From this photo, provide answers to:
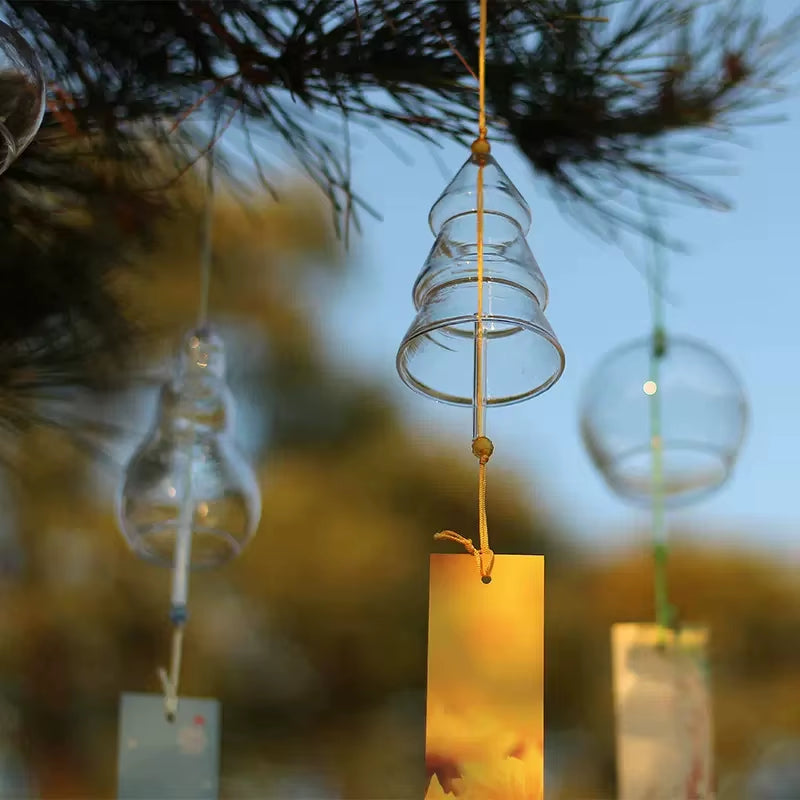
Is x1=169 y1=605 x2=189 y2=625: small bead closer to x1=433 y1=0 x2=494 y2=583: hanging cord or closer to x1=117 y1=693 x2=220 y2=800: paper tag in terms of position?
x1=117 y1=693 x2=220 y2=800: paper tag

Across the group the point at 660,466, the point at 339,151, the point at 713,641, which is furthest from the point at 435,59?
the point at 713,641

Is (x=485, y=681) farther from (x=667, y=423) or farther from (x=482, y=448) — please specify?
(x=667, y=423)

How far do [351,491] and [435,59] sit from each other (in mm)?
1112

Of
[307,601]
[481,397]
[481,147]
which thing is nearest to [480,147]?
[481,147]

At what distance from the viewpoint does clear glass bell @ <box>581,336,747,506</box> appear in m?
0.57

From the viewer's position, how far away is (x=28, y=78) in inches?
13.6

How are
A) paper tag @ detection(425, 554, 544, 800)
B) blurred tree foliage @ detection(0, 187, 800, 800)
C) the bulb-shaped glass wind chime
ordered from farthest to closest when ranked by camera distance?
blurred tree foliage @ detection(0, 187, 800, 800) < the bulb-shaped glass wind chime < paper tag @ detection(425, 554, 544, 800)

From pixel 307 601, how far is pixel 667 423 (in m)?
0.99

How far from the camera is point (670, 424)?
571mm

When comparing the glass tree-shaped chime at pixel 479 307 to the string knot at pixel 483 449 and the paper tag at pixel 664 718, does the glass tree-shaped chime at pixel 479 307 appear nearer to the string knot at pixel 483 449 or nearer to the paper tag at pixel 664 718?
the string knot at pixel 483 449

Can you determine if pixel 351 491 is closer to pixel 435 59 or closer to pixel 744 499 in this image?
pixel 744 499

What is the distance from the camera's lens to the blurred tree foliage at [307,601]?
1.27 metres

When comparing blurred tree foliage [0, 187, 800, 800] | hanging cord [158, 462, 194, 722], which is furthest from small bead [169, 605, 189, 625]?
blurred tree foliage [0, 187, 800, 800]

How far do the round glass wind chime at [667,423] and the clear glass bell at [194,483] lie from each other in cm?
24
